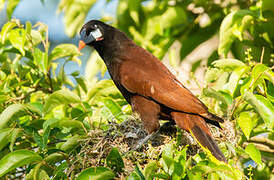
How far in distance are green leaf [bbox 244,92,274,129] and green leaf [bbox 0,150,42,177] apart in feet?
4.35

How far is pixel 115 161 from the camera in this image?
2.34 m

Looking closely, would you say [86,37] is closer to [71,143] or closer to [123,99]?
[123,99]

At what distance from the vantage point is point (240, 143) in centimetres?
290

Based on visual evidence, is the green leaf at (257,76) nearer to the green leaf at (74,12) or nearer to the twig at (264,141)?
the twig at (264,141)

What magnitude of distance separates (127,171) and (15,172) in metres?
1.24

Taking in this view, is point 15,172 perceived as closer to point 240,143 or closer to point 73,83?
point 73,83

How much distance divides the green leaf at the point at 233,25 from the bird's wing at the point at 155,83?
504 mm

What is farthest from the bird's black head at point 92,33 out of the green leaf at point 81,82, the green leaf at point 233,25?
the green leaf at point 233,25

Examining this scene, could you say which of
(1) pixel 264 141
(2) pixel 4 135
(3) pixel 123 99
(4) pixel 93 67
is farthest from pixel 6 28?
(1) pixel 264 141

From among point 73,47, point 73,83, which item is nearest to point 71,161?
point 73,47

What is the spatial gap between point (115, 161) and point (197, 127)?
28.7 inches

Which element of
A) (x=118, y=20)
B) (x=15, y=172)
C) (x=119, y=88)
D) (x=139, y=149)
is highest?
(x=118, y=20)

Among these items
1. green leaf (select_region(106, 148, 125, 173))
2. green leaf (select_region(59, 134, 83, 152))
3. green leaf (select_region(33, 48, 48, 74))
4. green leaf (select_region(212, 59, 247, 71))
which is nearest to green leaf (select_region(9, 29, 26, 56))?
green leaf (select_region(33, 48, 48, 74))

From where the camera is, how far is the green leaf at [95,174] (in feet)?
7.13
